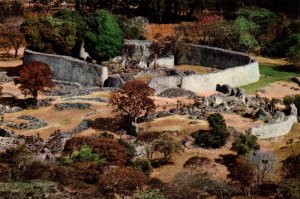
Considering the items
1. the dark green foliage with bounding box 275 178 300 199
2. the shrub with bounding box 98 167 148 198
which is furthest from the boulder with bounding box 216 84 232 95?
the shrub with bounding box 98 167 148 198

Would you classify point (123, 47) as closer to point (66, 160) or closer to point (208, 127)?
point (208, 127)

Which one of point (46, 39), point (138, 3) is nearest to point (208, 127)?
point (46, 39)

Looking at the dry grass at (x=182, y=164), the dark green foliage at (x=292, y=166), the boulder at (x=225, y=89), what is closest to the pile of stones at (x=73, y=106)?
the dry grass at (x=182, y=164)

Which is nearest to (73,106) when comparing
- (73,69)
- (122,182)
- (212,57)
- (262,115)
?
(73,69)

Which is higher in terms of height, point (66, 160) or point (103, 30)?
point (103, 30)

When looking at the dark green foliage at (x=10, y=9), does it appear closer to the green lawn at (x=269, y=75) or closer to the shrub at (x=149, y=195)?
the green lawn at (x=269, y=75)

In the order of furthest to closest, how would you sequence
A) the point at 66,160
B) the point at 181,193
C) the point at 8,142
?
the point at 8,142 < the point at 66,160 < the point at 181,193

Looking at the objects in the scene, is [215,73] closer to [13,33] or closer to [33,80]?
[33,80]
